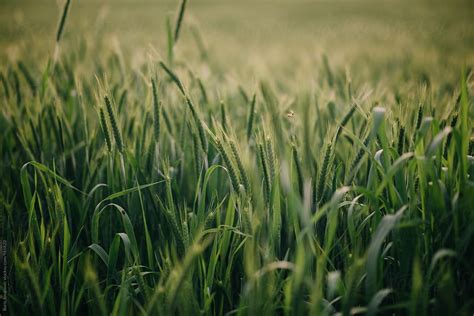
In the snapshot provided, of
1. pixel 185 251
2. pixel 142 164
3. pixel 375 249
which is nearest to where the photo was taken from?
pixel 375 249

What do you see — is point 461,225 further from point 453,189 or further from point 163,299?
point 163,299

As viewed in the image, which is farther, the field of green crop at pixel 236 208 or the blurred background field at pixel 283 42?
the blurred background field at pixel 283 42

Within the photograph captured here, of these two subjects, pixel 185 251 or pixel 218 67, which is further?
pixel 218 67

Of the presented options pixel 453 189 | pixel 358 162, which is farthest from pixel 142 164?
pixel 453 189

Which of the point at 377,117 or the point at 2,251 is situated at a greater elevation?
the point at 377,117

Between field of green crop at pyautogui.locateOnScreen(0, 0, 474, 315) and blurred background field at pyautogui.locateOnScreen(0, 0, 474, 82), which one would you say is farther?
blurred background field at pyautogui.locateOnScreen(0, 0, 474, 82)

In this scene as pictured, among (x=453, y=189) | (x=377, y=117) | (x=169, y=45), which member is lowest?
(x=453, y=189)

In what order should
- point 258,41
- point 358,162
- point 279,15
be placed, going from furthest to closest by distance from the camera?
point 279,15 < point 258,41 < point 358,162

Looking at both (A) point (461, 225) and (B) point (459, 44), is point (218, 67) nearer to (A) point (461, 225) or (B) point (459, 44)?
(B) point (459, 44)

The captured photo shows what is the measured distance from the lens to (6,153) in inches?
63.0

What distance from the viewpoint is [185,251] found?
90cm

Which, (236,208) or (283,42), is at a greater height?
(283,42)

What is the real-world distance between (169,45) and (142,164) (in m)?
0.53

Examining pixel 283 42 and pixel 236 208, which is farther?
pixel 283 42
